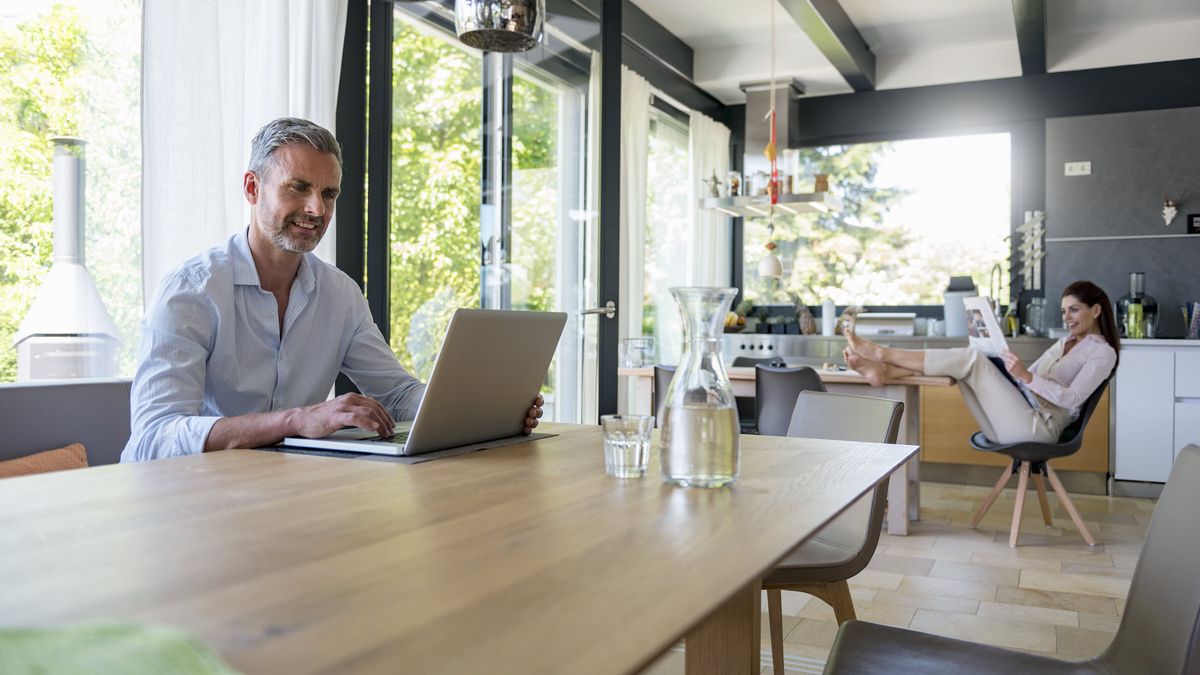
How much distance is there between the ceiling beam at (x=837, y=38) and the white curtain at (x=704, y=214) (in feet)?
3.40

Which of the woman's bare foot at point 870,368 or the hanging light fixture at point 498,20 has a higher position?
the hanging light fixture at point 498,20

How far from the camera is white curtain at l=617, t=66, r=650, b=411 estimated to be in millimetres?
5805

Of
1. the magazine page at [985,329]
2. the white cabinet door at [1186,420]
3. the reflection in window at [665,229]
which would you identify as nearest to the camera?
the magazine page at [985,329]

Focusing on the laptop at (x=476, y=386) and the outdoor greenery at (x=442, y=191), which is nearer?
the laptop at (x=476, y=386)

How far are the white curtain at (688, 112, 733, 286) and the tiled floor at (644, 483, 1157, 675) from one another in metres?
2.58

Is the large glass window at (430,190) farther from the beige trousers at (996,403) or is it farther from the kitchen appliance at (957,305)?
the kitchen appliance at (957,305)

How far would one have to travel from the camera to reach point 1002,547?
13.5 ft

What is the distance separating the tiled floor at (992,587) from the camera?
9.33ft

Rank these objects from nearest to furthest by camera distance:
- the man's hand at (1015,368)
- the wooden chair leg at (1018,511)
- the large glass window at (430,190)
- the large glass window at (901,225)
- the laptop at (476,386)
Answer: the laptop at (476,386)
the large glass window at (430,190)
the wooden chair leg at (1018,511)
the man's hand at (1015,368)
the large glass window at (901,225)

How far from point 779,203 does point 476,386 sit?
4.31 meters

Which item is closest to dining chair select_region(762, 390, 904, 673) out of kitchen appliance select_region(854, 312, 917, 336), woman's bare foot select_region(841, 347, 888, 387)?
woman's bare foot select_region(841, 347, 888, 387)

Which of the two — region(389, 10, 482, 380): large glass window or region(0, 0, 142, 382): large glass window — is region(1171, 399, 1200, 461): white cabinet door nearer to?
region(389, 10, 482, 380): large glass window

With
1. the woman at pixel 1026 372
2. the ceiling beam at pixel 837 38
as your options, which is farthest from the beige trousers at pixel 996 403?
the ceiling beam at pixel 837 38

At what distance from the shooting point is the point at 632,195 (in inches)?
233
